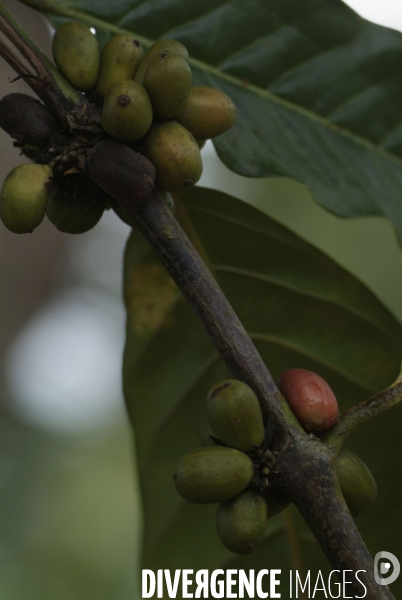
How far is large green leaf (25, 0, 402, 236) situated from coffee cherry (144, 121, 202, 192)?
14.1 inches

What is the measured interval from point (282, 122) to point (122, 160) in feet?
2.08

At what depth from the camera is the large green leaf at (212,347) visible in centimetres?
151

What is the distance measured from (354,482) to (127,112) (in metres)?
0.64

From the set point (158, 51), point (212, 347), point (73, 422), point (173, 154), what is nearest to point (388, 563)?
point (212, 347)

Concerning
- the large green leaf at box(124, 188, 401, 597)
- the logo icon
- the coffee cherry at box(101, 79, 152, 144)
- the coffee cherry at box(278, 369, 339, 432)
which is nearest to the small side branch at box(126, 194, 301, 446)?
the coffee cherry at box(278, 369, 339, 432)

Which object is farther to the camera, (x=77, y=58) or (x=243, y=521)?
(x=77, y=58)

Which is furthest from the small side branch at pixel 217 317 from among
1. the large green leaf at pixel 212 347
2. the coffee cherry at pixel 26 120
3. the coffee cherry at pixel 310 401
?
the large green leaf at pixel 212 347

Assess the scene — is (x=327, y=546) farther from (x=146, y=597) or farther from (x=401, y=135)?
(x=401, y=135)

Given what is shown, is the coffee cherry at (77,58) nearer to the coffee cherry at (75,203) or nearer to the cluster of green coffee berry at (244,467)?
the coffee cherry at (75,203)

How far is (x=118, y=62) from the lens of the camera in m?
1.09

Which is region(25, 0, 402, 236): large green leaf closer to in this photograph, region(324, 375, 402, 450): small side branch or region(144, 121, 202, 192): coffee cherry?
region(144, 121, 202, 192): coffee cherry

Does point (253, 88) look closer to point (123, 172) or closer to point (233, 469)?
point (123, 172)

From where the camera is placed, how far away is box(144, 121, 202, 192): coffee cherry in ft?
3.22

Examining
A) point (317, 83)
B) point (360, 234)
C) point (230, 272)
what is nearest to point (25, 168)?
point (230, 272)
